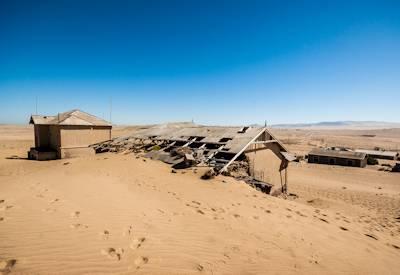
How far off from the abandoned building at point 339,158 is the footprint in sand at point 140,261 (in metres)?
39.8

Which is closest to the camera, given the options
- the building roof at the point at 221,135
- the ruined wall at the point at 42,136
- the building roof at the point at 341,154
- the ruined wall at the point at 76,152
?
the building roof at the point at 221,135

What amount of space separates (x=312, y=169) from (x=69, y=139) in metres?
31.2

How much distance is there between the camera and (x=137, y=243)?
4.76m

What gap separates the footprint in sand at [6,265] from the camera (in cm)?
365

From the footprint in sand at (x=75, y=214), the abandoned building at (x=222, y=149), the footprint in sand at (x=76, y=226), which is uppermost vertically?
the abandoned building at (x=222, y=149)

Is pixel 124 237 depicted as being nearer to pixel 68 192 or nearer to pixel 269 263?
pixel 269 263

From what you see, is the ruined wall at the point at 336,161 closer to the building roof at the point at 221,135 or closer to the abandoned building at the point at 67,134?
the building roof at the point at 221,135

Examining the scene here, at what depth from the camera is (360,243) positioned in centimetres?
619

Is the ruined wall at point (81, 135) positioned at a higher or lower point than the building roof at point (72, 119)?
lower

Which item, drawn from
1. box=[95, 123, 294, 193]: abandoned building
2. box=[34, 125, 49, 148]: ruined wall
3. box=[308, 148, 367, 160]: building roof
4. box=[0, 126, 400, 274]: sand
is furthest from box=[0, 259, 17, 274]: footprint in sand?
box=[308, 148, 367, 160]: building roof

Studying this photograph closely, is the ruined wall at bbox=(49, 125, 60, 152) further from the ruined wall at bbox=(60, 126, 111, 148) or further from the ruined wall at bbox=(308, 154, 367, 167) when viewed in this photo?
the ruined wall at bbox=(308, 154, 367, 167)

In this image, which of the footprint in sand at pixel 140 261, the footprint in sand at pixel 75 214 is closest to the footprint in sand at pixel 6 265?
the footprint in sand at pixel 75 214

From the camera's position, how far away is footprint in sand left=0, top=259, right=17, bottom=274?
12.0ft

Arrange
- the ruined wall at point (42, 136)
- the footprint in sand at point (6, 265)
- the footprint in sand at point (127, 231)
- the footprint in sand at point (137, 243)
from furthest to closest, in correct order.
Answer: the ruined wall at point (42, 136) < the footprint in sand at point (127, 231) < the footprint in sand at point (137, 243) < the footprint in sand at point (6, 265)
